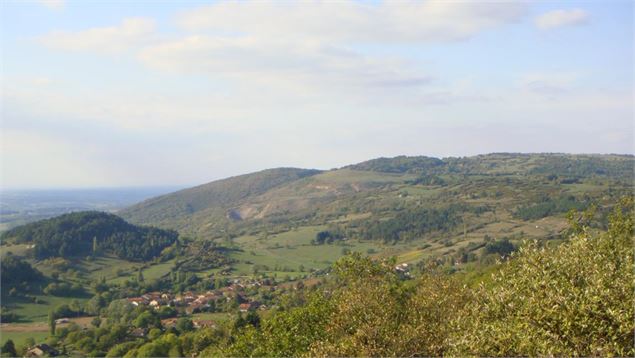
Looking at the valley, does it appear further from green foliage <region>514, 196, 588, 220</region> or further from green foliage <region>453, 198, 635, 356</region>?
green foliage <region>453, 198, 635, 356</region>

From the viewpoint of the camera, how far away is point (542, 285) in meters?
14.9

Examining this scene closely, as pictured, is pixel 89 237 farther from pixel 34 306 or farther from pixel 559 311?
pixel 559 311

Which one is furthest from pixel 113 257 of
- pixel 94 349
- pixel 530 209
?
pixel 530 209

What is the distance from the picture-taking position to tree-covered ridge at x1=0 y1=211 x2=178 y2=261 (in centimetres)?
16062

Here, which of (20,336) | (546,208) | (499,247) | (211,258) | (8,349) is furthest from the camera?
(546,208)

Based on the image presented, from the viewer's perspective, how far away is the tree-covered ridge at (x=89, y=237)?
527ft

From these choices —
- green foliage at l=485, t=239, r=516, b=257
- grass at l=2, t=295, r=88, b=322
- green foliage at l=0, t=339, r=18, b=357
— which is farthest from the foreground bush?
green foliage at l=485, t=239, r=516, b=257

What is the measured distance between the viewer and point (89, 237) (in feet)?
577

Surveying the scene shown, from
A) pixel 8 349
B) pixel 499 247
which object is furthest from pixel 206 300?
pixel 499 247

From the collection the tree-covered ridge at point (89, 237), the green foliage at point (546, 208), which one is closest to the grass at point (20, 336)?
the tree-covered ridge at point (89, 237)

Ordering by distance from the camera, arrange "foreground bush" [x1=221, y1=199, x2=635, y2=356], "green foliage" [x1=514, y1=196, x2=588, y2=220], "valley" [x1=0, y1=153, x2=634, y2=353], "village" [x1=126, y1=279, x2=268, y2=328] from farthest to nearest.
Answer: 1. "green foliage" [x1=514, y1=196, x2=588, y2=220]
2. "valley" [x1=0, y1=153, x2=634, y2=353]
3. "village" [x1=126, y1=279, x2=268, y2=328]
4. "foreground bush" [x1=221, y1=199, x2=635, y2=356]

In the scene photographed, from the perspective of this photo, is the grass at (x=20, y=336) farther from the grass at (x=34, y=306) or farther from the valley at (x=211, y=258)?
the grass at (x=34, y=306)

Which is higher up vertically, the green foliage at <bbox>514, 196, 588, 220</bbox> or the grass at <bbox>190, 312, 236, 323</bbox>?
the green foliage at <bbox>514, 196, 588, 220</bbox>

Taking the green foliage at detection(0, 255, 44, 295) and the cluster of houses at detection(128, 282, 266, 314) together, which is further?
the green foliage at detection(0, 255, 44, 295)
